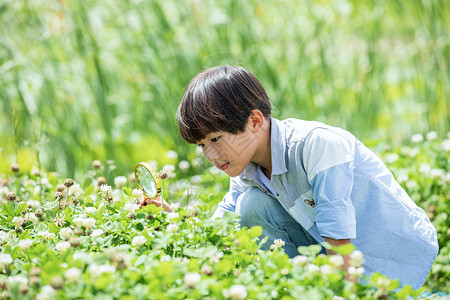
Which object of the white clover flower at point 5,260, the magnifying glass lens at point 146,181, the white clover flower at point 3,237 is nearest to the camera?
the white clover flower at point 5,260

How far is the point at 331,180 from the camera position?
1.74 meters

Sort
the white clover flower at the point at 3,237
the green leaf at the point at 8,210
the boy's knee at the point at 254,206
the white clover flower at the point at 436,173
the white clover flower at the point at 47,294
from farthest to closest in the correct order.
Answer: the white clover flower at the point at 436,173, the boy's knee at the point at 254,206, the green leaf at the point at 8,210, the white clover flower at the point at 3,237, the white clover flower at the point at 47,294

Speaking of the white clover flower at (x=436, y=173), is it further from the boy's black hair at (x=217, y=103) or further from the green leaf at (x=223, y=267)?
the green leaf at (x=223, y=267)

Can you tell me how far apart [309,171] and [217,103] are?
14.8 inches

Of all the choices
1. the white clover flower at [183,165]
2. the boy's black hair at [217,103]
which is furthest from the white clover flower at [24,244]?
the white clover flower at [183,165]

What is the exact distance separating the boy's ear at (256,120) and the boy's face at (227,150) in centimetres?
5

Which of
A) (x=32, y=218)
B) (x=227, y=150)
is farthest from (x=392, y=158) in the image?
(x=32, y=218)

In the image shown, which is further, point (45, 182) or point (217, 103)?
point (45, 182)

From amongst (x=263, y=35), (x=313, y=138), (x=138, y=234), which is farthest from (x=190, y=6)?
(x=138, y=234)

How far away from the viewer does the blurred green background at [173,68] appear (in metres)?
3.12

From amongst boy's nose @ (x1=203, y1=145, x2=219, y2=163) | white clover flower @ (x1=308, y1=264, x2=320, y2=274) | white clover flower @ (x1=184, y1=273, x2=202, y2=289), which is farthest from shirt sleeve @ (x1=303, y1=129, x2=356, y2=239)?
white clover flower @ (x1=184, y1=273, x2=202, y2=289)

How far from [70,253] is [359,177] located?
103 centimetres

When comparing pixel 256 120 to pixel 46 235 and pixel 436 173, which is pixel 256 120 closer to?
pixel 46 235

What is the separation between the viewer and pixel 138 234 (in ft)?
5.14
